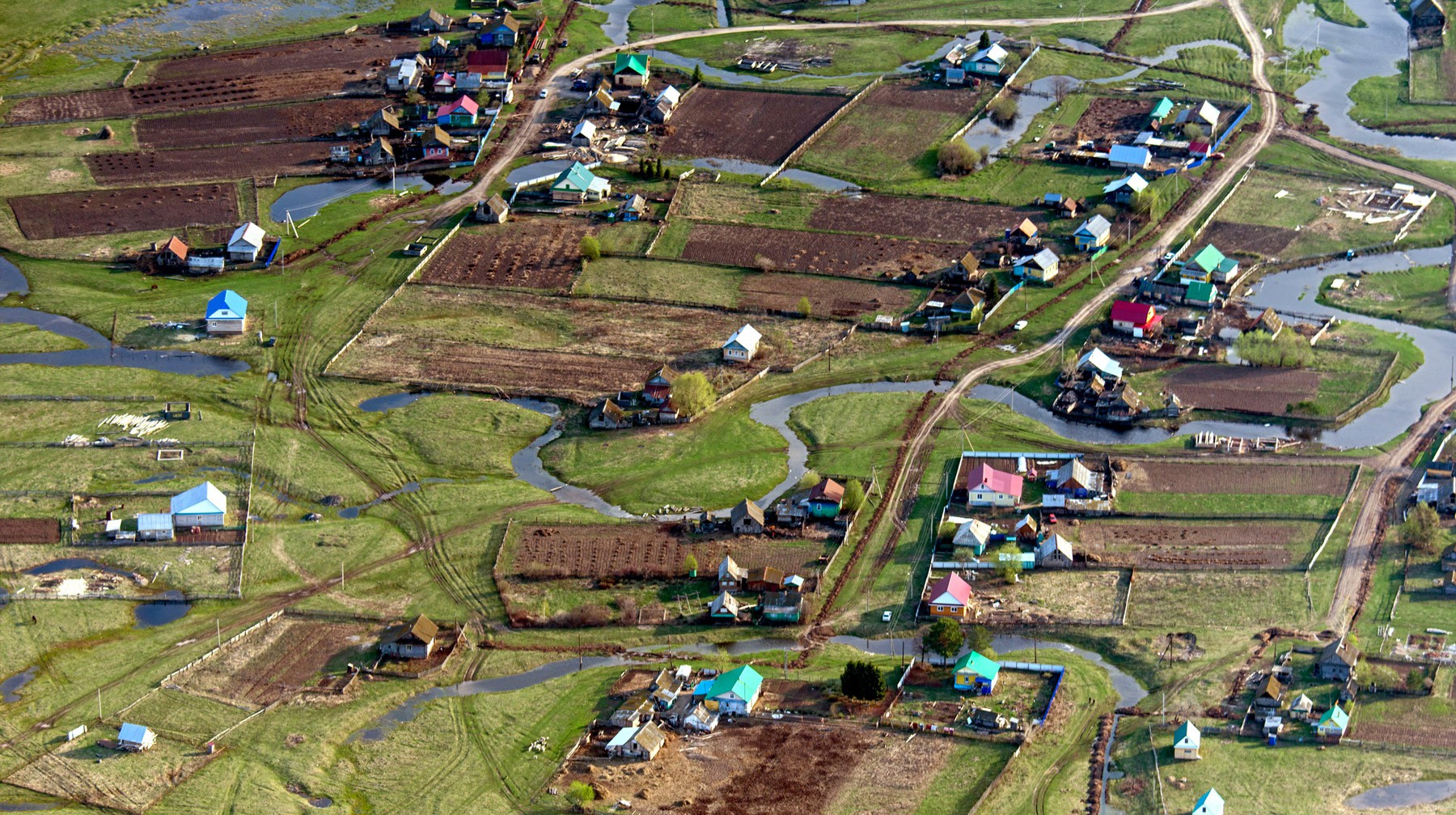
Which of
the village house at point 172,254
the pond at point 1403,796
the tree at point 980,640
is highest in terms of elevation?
the village house at point 172,254

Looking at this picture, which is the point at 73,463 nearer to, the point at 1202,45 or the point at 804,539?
the point at 804,539

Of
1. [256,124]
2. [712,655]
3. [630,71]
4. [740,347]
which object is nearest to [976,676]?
[712,655]

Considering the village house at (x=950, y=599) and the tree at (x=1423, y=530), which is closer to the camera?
the village house at (x=950, y=599)

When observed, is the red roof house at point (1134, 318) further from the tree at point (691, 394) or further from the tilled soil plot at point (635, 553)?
the tilled soil plot at point (635, 553)

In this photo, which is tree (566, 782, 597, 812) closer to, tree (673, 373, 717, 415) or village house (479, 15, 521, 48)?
tree (673, 373, 717, 415)

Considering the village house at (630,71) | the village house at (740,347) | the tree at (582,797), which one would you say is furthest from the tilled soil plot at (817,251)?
the tree at (582,797)

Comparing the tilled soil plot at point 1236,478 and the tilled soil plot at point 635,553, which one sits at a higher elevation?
the tilled soil plot at point 635,553

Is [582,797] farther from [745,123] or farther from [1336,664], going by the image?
[745,123]

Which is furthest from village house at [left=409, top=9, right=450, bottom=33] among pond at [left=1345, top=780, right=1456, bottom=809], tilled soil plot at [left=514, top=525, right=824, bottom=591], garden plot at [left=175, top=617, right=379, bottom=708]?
pond at [left=1345, top=780, right=1456, bottom=809]

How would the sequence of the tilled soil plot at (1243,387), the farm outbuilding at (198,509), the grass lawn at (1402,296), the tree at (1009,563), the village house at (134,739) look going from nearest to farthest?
the village house at (134,739) < the tree at (1009,563) < the farm outbuilding at (198,509) < the tilled soil plot at (1243,387) < the grass lawn at (1402,296)
